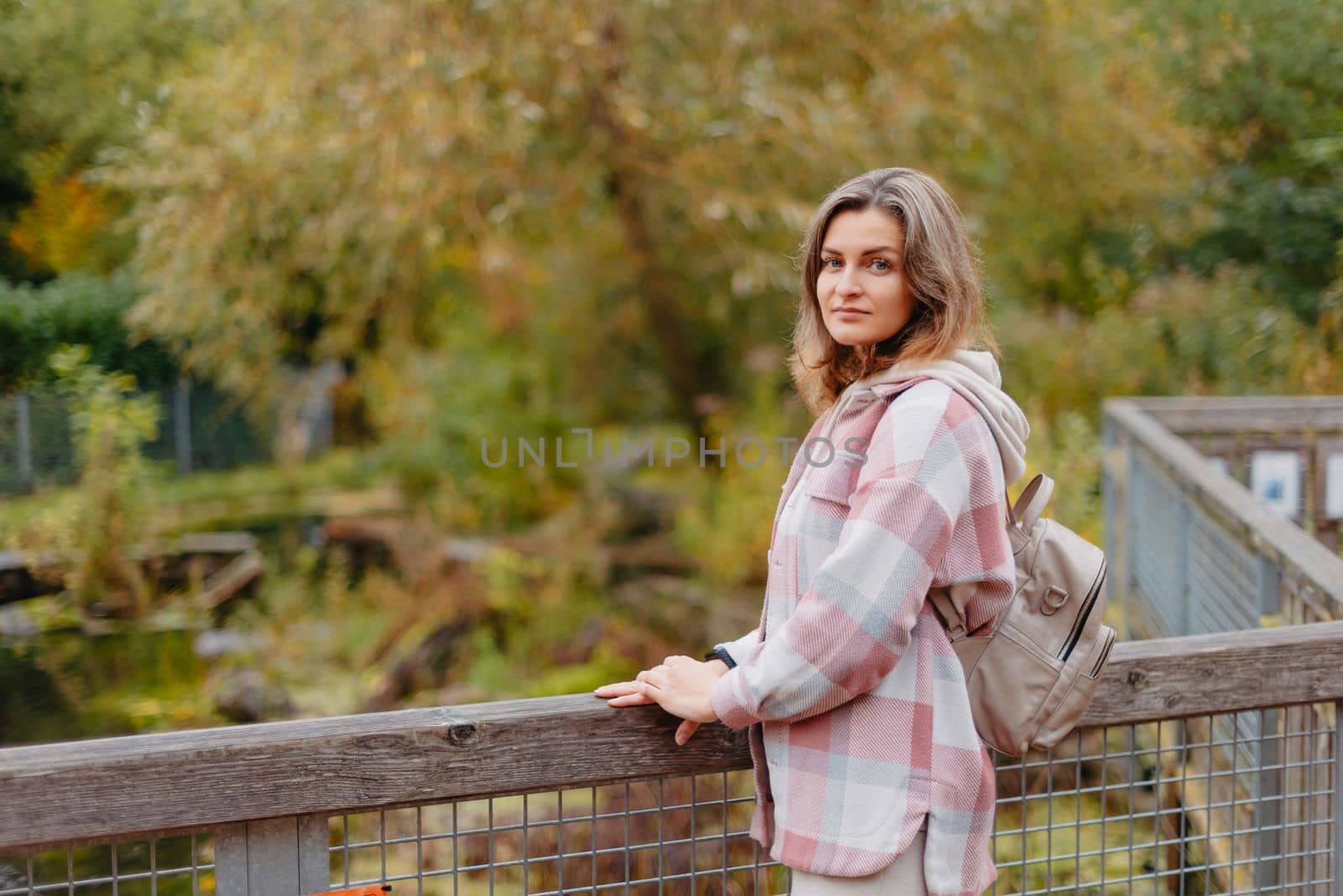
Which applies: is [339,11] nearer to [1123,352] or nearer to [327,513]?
[327,513]

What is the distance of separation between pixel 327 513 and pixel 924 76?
4.43 meters

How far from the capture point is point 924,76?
6922 millimetres

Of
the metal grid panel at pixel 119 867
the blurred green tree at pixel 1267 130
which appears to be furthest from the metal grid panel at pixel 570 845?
the blurred green tree at pixel 1267 130

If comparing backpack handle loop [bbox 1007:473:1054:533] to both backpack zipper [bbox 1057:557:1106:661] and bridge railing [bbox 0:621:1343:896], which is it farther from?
bridge railing [bbox 0:621:1343:896]

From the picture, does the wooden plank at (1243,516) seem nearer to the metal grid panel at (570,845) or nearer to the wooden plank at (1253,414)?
the wooden plank at (1253,414)

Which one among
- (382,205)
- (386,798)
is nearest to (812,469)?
(386,798)

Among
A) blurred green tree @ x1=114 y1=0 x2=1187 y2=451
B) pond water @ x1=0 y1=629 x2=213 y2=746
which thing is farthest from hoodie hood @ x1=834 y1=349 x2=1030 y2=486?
blurred green tree @ x1=114 y1=0 x2=1187 y2=451

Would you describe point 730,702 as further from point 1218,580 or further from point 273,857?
point 1218,580

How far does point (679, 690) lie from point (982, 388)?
567 millimetres

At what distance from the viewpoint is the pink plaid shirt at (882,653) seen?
52.0 inches

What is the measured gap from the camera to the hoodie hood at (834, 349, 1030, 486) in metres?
1.41

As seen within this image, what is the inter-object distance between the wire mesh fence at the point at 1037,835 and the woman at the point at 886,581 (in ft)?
0.91

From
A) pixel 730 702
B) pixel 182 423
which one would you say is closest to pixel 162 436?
pixel 182 423

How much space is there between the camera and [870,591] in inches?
51.8
